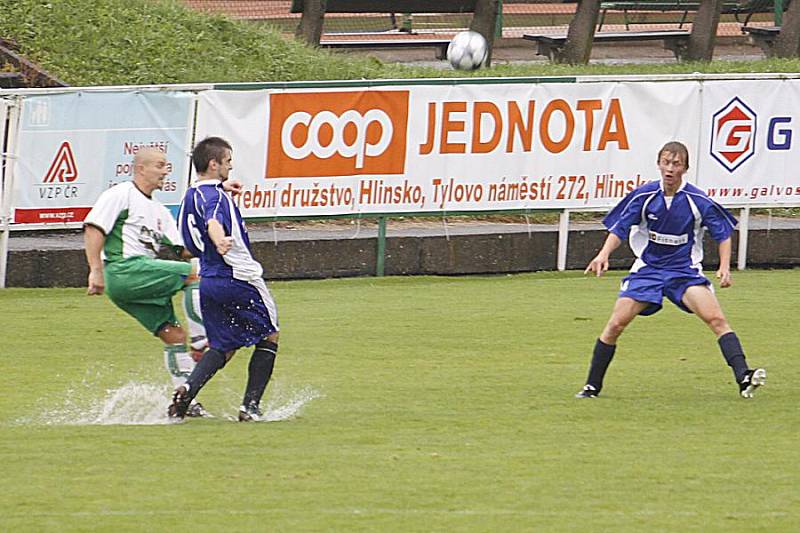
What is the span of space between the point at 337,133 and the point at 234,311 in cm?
646

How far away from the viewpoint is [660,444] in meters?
7.81

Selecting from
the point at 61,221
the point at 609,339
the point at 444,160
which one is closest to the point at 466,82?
the point at 444,160

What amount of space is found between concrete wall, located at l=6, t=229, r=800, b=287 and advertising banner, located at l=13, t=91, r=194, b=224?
558 millimetres

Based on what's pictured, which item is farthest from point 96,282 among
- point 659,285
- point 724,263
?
point 724,263

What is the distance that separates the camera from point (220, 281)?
26.8 feet

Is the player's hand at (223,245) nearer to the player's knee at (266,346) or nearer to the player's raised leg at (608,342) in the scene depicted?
the player's knee at (266,346)

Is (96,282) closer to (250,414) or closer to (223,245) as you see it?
(223,245)

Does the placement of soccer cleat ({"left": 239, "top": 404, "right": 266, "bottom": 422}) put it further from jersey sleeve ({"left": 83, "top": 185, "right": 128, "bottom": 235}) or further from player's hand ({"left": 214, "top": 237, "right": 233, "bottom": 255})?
jersey sleeve ({"left": 83, "top": 185, "right": 128, "bottom": 235})

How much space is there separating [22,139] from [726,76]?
6.65 metres

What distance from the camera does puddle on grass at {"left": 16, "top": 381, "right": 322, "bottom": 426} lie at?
8.50 m

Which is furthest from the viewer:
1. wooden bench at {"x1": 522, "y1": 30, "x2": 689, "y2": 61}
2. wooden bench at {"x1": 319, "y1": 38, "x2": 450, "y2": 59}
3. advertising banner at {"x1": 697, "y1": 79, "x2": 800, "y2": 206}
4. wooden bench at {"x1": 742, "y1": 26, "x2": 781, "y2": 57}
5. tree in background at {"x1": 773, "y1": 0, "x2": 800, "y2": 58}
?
wooden bench at {"x1": 742, "y1": 26, "x2": 781, "y2": 57}

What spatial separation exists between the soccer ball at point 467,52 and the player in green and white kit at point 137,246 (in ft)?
42.4

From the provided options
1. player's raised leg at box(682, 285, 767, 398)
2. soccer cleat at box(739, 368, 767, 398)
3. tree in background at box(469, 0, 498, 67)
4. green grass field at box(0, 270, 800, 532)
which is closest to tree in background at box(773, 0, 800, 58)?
tree in background at box(469, 0, 498, 67)

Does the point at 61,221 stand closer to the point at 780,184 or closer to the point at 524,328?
the point at 524,328
